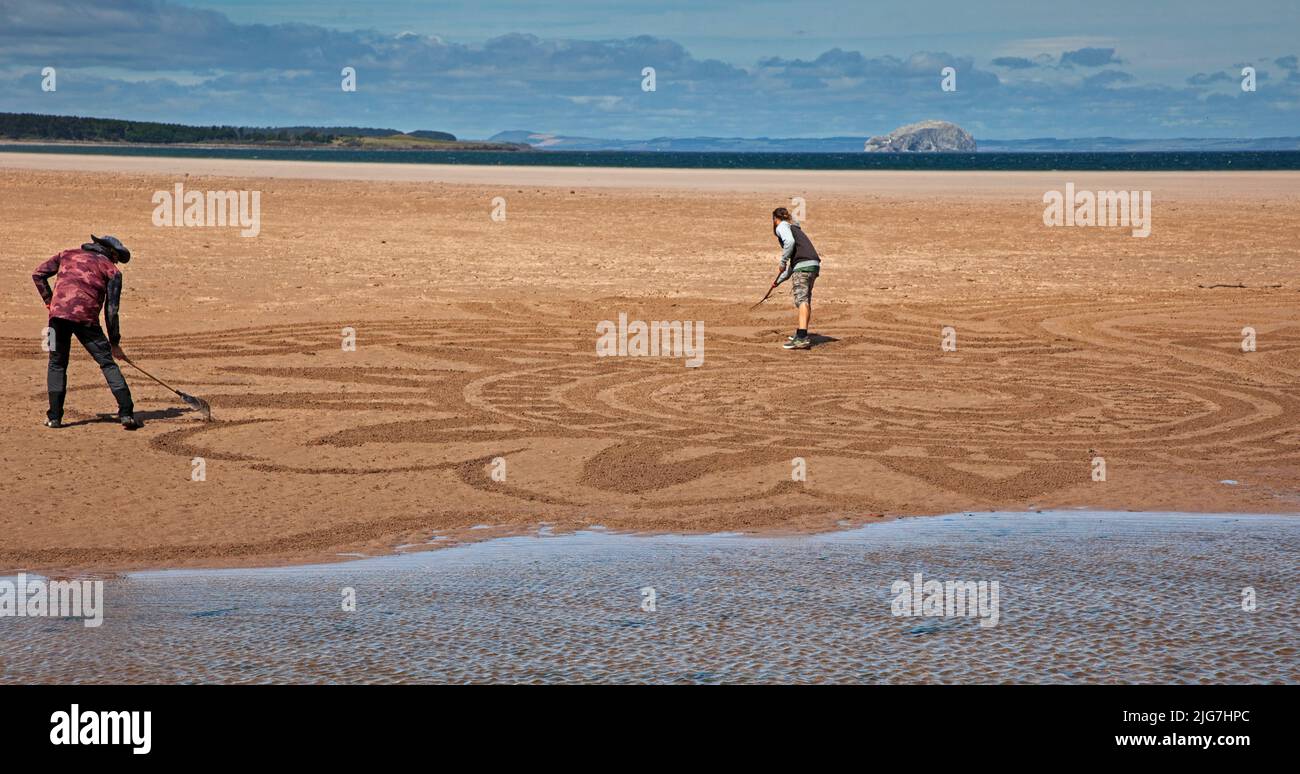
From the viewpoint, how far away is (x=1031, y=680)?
5496 mm

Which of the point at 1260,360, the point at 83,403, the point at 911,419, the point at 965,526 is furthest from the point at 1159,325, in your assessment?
the point at 83,403

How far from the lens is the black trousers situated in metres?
12.0

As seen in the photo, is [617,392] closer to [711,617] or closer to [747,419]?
[747,419]

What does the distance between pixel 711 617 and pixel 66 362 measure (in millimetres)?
7899

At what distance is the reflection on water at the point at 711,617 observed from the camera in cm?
565

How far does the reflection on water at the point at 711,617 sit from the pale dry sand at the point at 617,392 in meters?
1.00

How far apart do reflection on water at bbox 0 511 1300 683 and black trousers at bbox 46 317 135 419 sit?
4974mm

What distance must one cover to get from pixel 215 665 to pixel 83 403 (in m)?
8.65

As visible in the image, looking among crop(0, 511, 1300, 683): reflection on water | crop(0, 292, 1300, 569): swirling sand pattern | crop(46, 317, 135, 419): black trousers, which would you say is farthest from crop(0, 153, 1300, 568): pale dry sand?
Answer: crop(0, 511, 1300, 683): reflection on water

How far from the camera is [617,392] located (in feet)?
47.7

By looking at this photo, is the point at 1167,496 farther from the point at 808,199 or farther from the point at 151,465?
the point at 808,199
